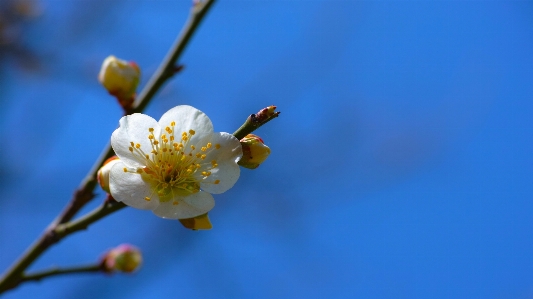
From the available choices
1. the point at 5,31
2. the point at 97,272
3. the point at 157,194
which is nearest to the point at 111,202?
the point at 157,194

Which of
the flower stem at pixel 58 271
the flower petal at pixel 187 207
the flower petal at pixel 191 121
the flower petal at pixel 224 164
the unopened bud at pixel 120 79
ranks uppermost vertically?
the unopened bud at pixel 120 79

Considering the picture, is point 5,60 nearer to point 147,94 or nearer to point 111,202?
point 147,94

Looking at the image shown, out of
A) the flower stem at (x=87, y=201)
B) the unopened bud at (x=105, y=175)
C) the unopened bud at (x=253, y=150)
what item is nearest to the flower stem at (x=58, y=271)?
the flower stem at (x=87, y=201)

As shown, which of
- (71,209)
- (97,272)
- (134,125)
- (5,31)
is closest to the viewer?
(134,125)

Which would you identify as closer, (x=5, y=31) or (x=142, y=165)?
(x=142, y=165)

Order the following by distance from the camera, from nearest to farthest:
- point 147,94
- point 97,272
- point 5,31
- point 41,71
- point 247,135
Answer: point 247,135
point 147,94
point 97,272
point 5,31
point 41,71

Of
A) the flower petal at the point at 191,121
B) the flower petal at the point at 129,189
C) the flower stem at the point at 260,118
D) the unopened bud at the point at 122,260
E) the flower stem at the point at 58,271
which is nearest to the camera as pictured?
the flower stem at the point at 260,118

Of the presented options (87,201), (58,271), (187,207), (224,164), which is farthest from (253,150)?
(58,271)

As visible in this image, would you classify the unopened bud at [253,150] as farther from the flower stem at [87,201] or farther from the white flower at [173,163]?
the flower stem at [87,201]
